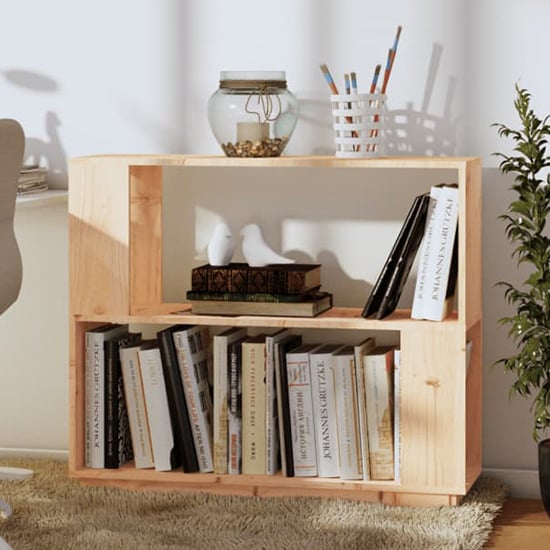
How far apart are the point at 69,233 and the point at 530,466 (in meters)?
1.35

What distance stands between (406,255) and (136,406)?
0.80 m

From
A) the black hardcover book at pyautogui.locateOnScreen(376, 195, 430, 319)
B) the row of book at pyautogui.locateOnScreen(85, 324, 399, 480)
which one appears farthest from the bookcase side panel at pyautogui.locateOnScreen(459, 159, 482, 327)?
the row of book at pyautogui.locateOnScreen(85, 324, 399, 480)

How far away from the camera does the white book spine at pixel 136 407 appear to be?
3193 mm

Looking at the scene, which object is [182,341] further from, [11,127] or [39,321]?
[11,127]

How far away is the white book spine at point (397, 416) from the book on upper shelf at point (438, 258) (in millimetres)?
124

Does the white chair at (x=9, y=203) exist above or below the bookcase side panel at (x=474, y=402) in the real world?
above

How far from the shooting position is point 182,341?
3164 mm

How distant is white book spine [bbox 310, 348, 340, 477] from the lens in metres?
3.10

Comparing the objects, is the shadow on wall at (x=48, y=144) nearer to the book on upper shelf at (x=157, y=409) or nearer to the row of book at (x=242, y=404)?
the row of book at (x=242, y=404)

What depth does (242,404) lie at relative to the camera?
3.14 meters

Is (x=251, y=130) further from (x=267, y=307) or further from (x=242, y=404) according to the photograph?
(x=242, y=404)

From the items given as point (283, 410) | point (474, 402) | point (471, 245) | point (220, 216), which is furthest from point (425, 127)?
point (283, 410)

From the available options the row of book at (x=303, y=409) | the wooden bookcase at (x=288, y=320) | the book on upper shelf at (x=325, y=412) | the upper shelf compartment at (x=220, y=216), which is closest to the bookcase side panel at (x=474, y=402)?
the wooden bookcase at (x=288, y=320)

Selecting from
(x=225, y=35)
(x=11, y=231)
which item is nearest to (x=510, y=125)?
(x=225, y=35)
